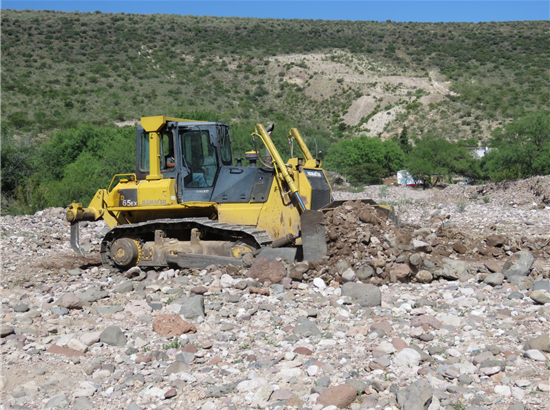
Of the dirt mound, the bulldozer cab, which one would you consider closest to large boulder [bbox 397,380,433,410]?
the bulldozer cab

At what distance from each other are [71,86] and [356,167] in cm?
2869

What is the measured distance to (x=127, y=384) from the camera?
4770mm

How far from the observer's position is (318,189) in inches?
382

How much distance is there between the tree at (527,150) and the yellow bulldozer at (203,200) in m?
21.4

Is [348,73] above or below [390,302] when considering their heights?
above

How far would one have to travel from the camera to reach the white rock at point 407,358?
4.95 metres

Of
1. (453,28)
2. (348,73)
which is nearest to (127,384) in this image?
(348,73)

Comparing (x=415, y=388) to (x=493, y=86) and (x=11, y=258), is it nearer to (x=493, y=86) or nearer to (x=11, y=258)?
(x=11, y=258)

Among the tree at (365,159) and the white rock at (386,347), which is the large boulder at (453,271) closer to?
the white rock at (386,347)

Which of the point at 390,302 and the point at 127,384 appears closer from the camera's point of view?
the point at 127,384

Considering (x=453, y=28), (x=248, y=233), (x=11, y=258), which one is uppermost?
(x=453, y=28)

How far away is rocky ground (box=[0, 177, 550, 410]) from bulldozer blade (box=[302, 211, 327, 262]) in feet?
0.82

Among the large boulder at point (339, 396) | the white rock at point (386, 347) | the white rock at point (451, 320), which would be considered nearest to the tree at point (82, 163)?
the white rock at point (451, 320)

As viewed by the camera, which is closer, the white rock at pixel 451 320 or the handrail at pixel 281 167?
the white rock at pixel 451 320
